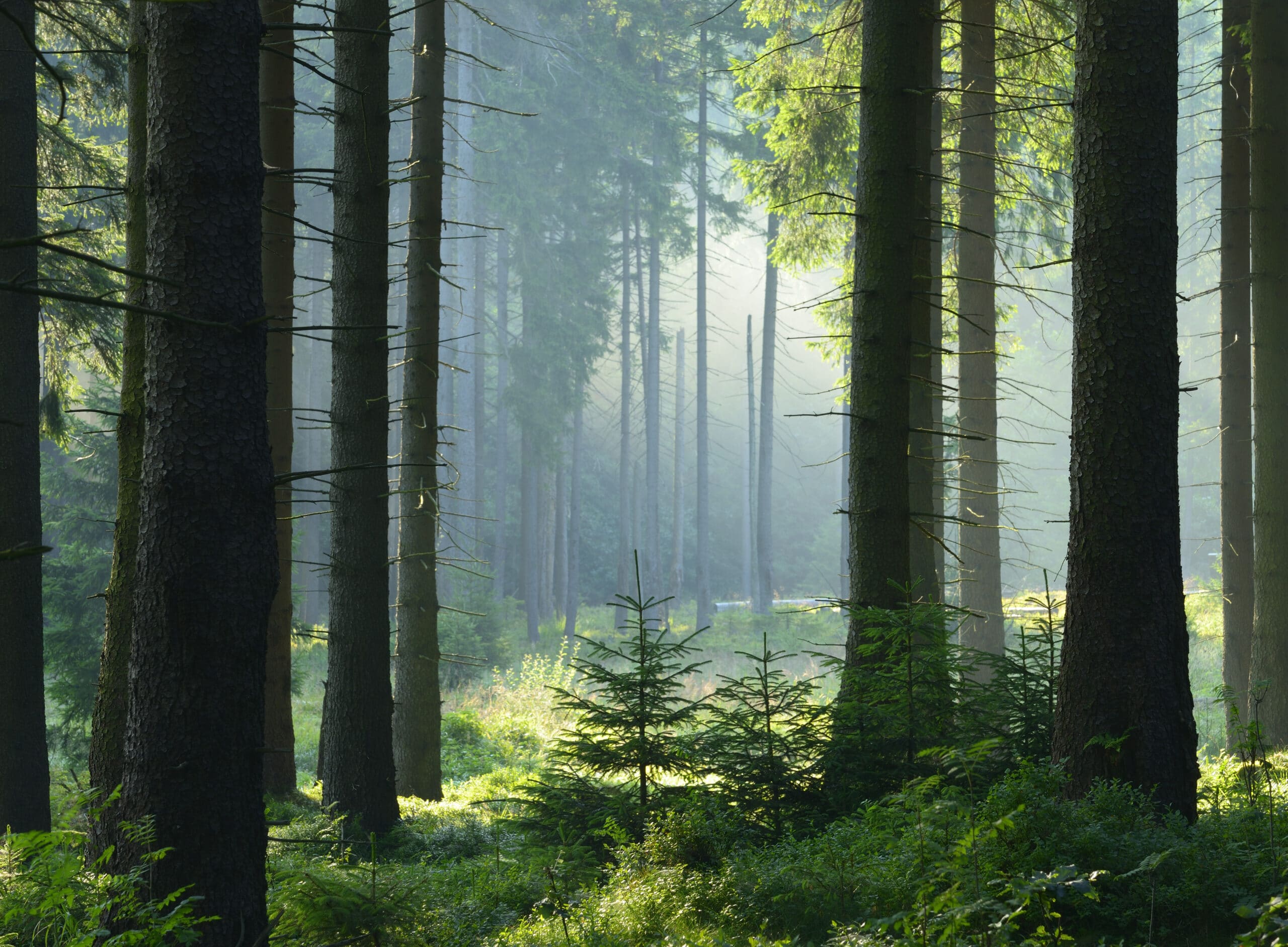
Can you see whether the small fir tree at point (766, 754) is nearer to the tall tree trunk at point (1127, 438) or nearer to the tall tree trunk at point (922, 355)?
the tall tree trunk at point (922, 355)

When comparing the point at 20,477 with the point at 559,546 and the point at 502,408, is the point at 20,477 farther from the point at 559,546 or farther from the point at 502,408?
the point at 559,546

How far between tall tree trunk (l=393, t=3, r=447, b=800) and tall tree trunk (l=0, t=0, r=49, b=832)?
3.02 metres

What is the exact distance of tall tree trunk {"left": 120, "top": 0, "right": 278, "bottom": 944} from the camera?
11.9 ft

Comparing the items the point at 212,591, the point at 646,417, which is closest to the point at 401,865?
the point at 212,591

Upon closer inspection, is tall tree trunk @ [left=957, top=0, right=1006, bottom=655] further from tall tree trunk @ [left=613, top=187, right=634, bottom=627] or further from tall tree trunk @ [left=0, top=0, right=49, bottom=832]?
tall tree trunk @ [left=613, top=187, right=634, bottom=627]

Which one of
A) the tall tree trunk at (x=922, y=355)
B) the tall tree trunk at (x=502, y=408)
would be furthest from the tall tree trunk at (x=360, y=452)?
the tall tree trunk at (x=502, y=408)

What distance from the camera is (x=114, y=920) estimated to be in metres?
3.57

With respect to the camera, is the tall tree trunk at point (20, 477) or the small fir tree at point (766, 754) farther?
the tall tree trunk at point (20, 477)

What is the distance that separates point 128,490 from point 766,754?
3.95m

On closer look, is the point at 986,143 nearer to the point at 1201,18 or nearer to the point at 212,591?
the point at 212,591

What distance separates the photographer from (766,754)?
224 inches

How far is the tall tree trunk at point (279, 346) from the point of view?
827cm

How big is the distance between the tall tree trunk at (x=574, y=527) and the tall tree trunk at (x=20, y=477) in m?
22.2

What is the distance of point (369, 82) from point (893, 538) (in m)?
5.22
